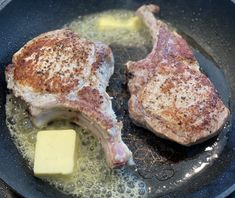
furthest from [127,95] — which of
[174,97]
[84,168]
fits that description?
[84,168]

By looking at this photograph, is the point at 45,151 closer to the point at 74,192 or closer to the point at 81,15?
the point at 74,192

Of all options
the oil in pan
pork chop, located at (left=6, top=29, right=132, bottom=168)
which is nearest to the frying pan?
the oil in pan

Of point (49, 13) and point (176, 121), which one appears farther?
point (49, 13)

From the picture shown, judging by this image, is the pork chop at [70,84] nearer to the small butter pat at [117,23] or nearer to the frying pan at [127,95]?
the frying pan at [127,95]

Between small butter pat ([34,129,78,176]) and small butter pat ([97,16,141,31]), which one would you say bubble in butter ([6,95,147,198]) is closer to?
small butter pat ([34,129,78,176])

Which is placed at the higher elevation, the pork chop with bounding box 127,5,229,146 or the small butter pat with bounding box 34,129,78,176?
the pork chop with bounding box 127,5,229,146

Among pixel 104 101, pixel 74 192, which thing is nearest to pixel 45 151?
pixel 74 192

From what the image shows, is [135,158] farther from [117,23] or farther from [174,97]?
[117,23]
